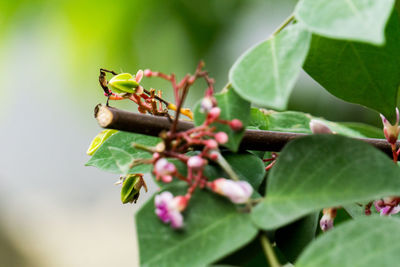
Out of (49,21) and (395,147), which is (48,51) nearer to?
(49,21)

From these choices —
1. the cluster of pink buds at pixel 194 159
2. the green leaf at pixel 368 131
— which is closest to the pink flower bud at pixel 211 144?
the cluster of pink buds at pixel 194 159

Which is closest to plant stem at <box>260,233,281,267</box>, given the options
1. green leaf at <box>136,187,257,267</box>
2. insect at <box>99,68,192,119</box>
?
green leaf at <box>136,187,257,267</box>

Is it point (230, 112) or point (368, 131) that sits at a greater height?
point (230, 112)

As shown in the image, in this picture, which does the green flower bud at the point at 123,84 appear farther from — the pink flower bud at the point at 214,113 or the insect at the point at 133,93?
the pink flower bud at the point at 214,113

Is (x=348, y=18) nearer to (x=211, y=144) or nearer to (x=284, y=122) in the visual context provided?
(x=211, y=144)

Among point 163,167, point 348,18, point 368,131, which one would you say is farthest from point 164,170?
point 368,131

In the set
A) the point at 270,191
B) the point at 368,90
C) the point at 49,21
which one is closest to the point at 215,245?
the point at 270,191
